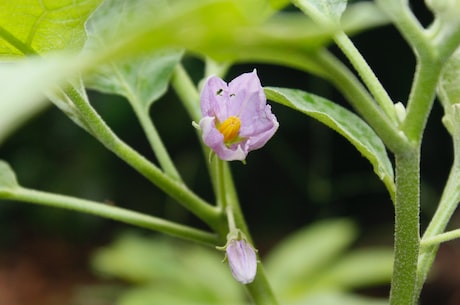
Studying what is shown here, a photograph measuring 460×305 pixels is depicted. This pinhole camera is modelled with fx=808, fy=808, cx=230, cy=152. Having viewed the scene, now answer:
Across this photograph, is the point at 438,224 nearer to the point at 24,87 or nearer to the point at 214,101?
the point at 214,101

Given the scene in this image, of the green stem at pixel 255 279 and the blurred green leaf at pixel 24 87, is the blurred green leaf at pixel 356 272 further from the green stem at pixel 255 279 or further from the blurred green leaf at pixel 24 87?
the blurred green leaf at pixel 24 87

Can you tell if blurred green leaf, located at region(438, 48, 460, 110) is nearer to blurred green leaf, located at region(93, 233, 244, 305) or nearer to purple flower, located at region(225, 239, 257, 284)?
purple flower, located at region(225, 239, 257, 284)

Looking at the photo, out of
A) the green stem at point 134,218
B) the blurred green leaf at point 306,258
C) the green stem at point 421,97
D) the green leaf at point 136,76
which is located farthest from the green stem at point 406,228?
the blurred green leaf at point 306,258

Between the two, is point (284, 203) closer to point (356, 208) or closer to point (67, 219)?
point (356, 208)

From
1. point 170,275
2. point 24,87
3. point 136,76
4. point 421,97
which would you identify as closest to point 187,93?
point 136,76

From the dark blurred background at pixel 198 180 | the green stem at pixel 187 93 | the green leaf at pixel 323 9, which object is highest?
the dark blurred background at pixel 198 180

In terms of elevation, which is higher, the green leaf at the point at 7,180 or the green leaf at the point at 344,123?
the green leaf at the point at 7,180
